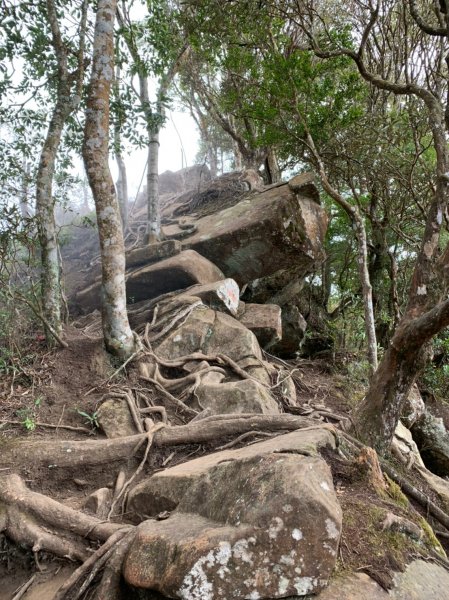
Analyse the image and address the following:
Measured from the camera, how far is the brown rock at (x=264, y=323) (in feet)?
27.3

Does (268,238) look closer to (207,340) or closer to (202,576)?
(207,340)

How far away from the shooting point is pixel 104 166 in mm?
5625

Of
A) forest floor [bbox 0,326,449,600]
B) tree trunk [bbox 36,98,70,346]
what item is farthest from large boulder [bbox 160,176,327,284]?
tree trunk [bbox 36,98,70,346]

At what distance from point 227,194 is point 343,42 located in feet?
16.7

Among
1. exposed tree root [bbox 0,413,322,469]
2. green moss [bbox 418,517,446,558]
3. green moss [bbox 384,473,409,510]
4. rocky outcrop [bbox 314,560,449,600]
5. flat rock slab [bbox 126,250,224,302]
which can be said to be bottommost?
green moss [bbox 418,517,446,558]

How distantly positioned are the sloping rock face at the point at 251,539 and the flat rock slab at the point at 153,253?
6757 millimetres

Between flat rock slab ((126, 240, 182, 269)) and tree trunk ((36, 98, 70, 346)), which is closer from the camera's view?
tree trunk ((36, 98, 70, 346))

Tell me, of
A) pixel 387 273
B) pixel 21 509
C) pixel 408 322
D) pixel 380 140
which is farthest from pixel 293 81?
pixel 21 509

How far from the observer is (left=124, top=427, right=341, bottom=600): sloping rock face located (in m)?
2.23

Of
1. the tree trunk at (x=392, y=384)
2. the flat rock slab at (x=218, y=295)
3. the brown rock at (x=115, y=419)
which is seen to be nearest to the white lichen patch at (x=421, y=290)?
the tree trunk at (x=392, y=384)

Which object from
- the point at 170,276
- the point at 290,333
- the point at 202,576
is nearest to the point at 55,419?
the point at 202,576

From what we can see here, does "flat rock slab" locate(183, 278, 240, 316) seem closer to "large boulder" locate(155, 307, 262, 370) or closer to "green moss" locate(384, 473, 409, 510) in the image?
"large boulder" locate(155, 307, 262, 370)

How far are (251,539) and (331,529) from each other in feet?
1.54

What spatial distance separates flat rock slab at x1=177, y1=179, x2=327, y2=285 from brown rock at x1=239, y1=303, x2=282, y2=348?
97cm
